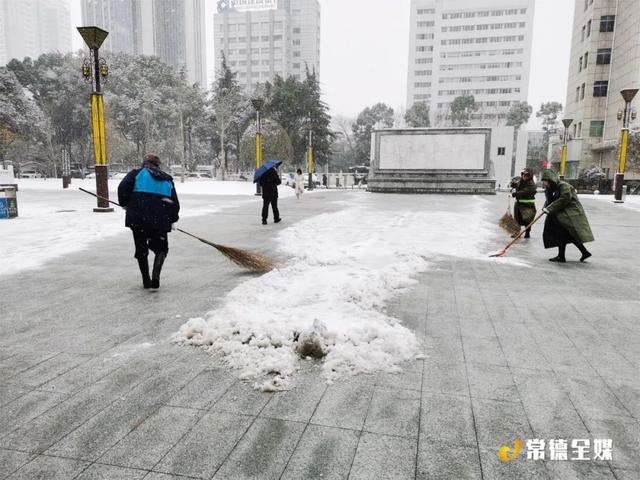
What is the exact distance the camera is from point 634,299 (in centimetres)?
527

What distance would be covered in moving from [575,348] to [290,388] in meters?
2.36

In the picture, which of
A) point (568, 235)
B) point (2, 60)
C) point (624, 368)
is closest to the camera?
point (624, 368)

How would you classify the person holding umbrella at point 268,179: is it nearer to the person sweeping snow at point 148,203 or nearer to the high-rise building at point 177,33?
the person sweeping snow at point 148,203

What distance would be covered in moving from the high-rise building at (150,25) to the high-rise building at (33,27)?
869cm

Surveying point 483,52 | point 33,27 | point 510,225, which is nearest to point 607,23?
point 510,225

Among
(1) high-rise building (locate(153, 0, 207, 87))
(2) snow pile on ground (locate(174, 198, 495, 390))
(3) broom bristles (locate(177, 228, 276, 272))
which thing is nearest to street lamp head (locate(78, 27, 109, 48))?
(2) snow pile on ground (locate(174, 198, 495, 390))

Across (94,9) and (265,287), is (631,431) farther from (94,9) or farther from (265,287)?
(94,9)

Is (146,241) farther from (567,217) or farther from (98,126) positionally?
(98,126)

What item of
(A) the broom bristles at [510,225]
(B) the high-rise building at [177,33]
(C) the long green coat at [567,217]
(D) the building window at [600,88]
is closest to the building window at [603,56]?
(D) the building window at [600,88]

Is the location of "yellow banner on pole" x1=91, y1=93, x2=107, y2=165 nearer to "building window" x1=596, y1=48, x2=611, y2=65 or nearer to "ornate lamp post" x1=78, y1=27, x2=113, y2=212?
"ornate lamp post" x1=78, y1=27, x2=113, y2=212

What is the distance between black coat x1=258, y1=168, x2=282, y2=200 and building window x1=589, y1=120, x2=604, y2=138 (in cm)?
4421

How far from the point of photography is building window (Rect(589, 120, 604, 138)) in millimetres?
44487

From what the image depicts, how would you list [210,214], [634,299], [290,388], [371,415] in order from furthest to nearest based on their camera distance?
[210,214]
[634,299]
[290,388]
[371,415]

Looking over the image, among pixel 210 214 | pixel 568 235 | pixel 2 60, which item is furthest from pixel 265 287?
pixel 2 60
